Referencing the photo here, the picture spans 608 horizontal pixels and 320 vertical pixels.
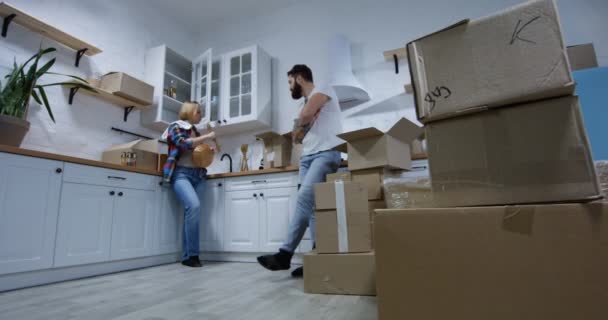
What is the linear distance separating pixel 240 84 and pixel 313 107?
1654 mm

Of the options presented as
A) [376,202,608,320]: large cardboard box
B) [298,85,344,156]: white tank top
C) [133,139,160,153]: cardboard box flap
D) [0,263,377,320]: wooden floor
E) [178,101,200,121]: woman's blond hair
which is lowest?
[0,263,377,320]: wooden floor

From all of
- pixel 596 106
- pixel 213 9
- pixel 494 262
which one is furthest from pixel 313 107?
pixel 213 9

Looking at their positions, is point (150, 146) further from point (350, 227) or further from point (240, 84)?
point (350, 227)

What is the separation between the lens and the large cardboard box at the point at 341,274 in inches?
55.1

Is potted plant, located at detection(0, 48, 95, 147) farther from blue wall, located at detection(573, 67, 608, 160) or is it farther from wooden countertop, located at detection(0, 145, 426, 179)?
blue wall, located at detection(573, 67, 608, 160)

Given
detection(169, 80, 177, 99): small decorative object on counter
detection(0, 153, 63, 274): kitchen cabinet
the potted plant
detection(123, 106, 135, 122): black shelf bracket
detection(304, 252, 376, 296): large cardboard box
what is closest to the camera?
detection(304, 252, 376, 296): large cardboard box

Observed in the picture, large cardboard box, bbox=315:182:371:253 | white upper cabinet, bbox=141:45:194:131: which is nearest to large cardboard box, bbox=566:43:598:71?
large cardboard box, bbox=315:182:371:253

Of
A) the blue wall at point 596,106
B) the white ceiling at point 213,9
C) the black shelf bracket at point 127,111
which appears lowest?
the blue wall at point 596,106

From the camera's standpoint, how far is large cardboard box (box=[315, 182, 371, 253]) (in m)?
1.48

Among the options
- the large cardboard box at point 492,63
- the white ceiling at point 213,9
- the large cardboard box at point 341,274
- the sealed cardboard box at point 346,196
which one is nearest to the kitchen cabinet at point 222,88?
the white ceiling at point 213,9

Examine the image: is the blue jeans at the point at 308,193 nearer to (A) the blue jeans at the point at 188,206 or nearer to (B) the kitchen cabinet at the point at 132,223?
(A) the blue jeans at the point at 188,206

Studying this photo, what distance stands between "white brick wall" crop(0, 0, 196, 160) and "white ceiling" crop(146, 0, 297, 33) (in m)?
0.18

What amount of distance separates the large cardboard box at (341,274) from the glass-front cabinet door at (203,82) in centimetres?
238

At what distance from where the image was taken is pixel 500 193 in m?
0.56
